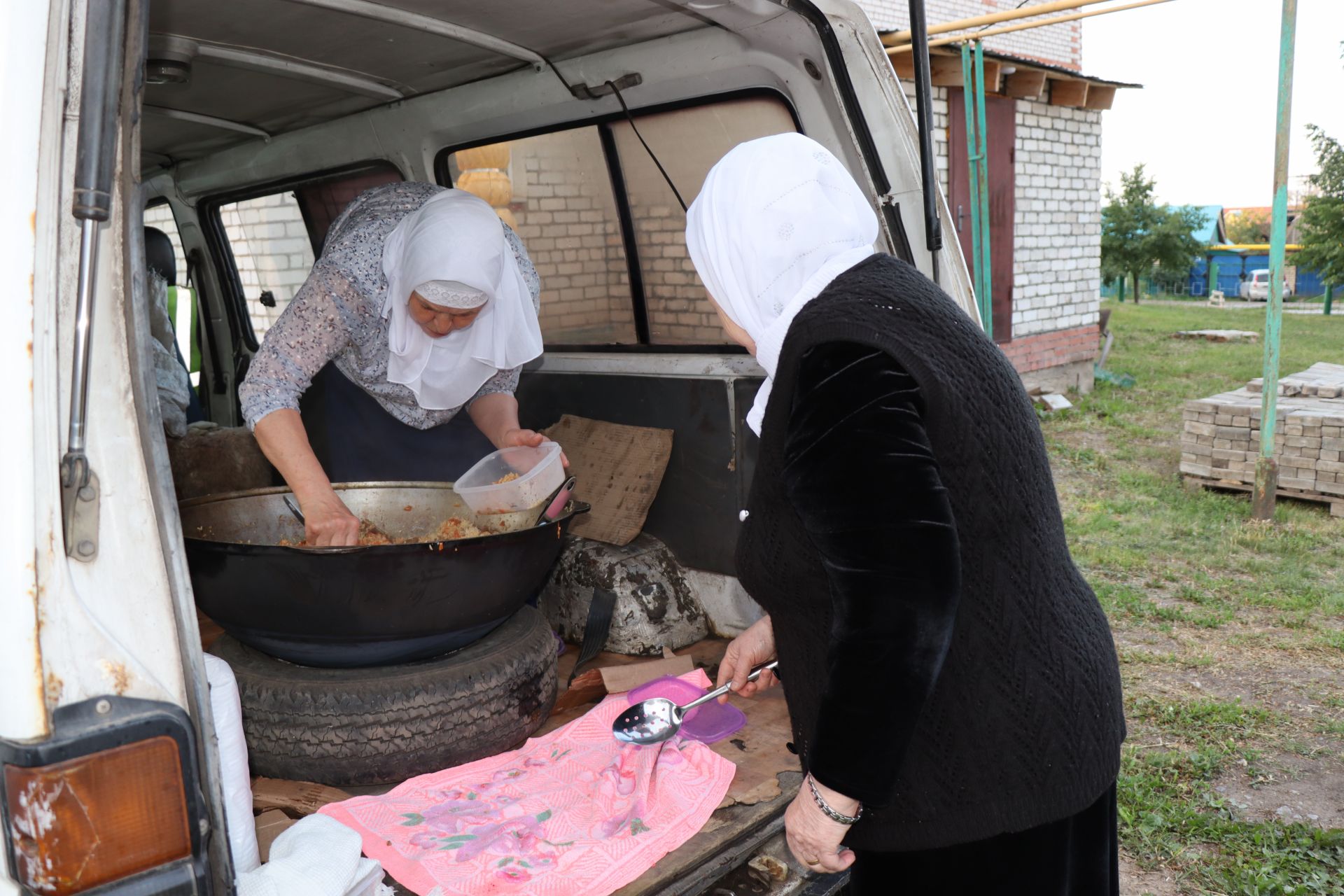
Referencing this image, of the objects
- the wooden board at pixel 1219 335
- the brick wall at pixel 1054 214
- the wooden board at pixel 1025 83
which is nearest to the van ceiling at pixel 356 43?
the brick wall at pixel 1054 214

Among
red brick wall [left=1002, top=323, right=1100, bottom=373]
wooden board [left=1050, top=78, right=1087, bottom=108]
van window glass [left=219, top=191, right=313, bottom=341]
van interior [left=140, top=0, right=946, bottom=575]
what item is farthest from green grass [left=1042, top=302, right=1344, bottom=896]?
van window glass [left=219, top=191, right=313, bottom=341]

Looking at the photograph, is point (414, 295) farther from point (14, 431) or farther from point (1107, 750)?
point (1107, 750)

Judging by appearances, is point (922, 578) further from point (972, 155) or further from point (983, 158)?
point (972, 155)

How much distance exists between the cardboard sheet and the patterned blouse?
402 mm

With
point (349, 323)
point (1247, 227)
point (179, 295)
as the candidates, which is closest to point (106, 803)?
point (349, 323)

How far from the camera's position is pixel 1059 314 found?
12.6 meters

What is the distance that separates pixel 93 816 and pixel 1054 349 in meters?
12.5

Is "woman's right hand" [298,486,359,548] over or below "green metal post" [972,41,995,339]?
below

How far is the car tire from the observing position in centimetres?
239

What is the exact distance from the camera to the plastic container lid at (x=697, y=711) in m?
2.71

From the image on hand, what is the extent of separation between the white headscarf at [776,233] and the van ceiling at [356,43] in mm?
1188

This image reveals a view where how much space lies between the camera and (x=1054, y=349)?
12461 mm

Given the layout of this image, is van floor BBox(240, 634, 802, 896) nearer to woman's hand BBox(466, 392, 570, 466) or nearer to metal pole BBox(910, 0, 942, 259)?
woman's hand BBox(466, 392, 570, 466)

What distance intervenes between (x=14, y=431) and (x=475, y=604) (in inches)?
54.1
